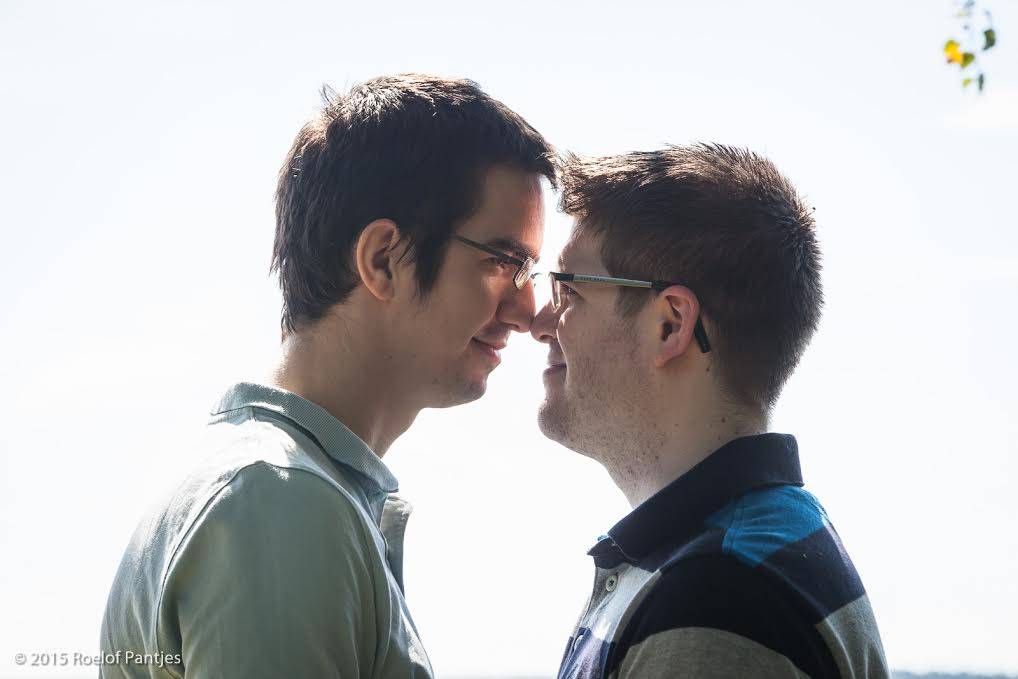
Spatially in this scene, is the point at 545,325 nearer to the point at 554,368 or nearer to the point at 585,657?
the point at 554,368

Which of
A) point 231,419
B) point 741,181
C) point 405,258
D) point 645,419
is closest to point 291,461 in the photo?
point 231,419

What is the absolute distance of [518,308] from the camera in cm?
307

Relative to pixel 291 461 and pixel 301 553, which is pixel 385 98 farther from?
pixel 301 553

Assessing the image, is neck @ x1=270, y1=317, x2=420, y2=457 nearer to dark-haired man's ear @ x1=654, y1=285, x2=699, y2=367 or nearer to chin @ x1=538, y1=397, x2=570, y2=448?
chin @ x1=538, y1=397, x2=570, y2=448

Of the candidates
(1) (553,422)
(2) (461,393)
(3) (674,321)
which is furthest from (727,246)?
(2) (461,393)

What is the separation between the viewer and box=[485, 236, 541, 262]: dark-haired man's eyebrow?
292 centimetres

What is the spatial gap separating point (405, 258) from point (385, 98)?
49 centimetres

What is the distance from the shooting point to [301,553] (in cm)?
199

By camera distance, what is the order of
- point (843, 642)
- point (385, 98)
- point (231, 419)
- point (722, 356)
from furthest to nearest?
point (385, 98), point (722, 356), point (231, 419), point (843, 642)

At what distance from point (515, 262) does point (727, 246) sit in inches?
23.7

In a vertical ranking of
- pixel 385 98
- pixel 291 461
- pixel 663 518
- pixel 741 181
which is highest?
pixel 385 98

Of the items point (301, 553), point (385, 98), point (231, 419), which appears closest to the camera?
point (301, 553)

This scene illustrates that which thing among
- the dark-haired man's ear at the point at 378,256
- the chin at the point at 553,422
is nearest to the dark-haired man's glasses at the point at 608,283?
the chin at the point at 553,422

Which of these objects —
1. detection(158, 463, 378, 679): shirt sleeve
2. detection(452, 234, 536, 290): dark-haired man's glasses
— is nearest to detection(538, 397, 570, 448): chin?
detection(452, 234, 536, 290): dark-haired man's glasses
